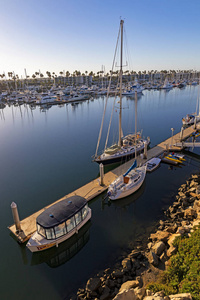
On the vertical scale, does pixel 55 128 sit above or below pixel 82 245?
above

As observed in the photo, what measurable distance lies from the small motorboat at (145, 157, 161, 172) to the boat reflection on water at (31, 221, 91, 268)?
16256mm

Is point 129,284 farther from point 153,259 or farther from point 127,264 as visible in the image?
point 153,259

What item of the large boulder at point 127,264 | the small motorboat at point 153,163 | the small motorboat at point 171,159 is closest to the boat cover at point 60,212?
the large boulder at point 127,264

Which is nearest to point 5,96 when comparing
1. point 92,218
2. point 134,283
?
point 92,218

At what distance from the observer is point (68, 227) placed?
18.6m

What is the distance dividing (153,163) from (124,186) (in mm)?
10117

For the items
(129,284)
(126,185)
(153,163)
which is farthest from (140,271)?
(153,163)

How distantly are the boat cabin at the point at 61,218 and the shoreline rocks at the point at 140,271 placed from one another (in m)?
5.01

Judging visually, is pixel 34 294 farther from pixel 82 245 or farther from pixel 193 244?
pixel 193 244

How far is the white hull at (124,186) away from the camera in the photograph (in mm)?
24391

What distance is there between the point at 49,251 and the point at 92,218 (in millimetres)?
5982

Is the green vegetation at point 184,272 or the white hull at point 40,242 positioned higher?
the green vegetation at point 184,272

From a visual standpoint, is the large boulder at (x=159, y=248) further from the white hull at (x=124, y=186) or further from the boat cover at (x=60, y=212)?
the white hull at (x=124, y=186)

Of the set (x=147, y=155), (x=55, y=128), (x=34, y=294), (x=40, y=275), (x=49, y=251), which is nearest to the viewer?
(x=34, y=294)
